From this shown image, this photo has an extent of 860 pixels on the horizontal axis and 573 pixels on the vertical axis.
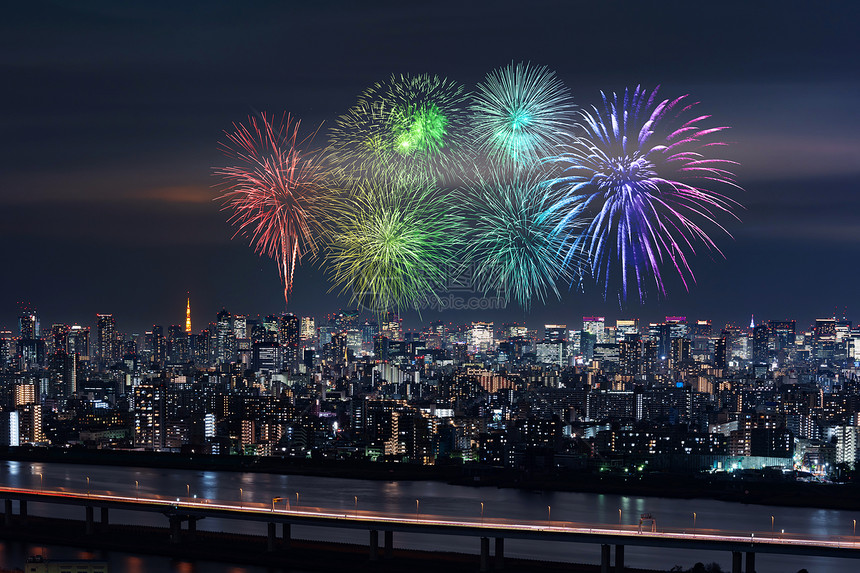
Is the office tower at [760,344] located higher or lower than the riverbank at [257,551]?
lower

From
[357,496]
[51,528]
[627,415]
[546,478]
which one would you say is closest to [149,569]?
[51,528]

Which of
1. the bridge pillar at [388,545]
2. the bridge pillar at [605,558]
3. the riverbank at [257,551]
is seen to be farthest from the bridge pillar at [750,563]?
the bridge pillar at [388,545]

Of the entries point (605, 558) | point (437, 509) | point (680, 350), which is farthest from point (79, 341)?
point (605, 558)

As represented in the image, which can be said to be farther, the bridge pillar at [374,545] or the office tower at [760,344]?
the office tower at [760,344]

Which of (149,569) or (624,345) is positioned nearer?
(149,569)

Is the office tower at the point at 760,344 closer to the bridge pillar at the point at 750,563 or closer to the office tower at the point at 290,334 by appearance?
the office tower at the point at 290,334

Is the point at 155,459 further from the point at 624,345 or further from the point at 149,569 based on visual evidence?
the point at 624,345
